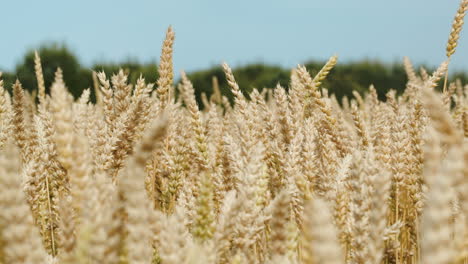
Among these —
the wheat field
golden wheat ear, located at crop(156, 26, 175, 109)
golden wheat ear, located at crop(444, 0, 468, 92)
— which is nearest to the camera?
the wheat field

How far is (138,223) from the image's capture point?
2.57ft

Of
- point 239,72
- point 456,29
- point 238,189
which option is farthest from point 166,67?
point 239,72

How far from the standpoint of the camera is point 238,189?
1.56m

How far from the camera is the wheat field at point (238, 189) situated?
0.75m

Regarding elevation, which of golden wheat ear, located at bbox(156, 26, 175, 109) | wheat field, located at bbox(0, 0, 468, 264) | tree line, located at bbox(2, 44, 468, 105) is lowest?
wheat field, located at bbox(0, 0, 468, 264)

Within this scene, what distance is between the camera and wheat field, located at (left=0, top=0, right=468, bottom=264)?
75 centimetres

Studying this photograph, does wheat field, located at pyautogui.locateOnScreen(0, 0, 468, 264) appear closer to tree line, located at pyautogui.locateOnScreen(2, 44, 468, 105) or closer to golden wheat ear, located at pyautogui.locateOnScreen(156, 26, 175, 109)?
golden wheat ear, located at pyautogui.locateOnScreen(156, 26, 175, 109)

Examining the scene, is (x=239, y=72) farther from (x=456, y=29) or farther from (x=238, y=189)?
(x=238, y=189)

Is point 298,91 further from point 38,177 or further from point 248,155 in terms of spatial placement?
point 38,177


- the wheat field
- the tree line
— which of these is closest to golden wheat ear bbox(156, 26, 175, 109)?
the wheat field

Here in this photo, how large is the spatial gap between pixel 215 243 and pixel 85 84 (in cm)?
1252

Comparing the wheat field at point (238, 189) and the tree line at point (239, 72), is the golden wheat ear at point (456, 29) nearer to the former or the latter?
the wheat field at point (238, 189)

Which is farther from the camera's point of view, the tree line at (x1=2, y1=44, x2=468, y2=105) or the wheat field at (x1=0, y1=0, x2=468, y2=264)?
the tree line at (x1=2, y1=44, x2=468, y2=105)

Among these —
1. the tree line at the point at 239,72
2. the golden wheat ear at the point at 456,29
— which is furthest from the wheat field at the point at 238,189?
the tree line at the point at 239,72
